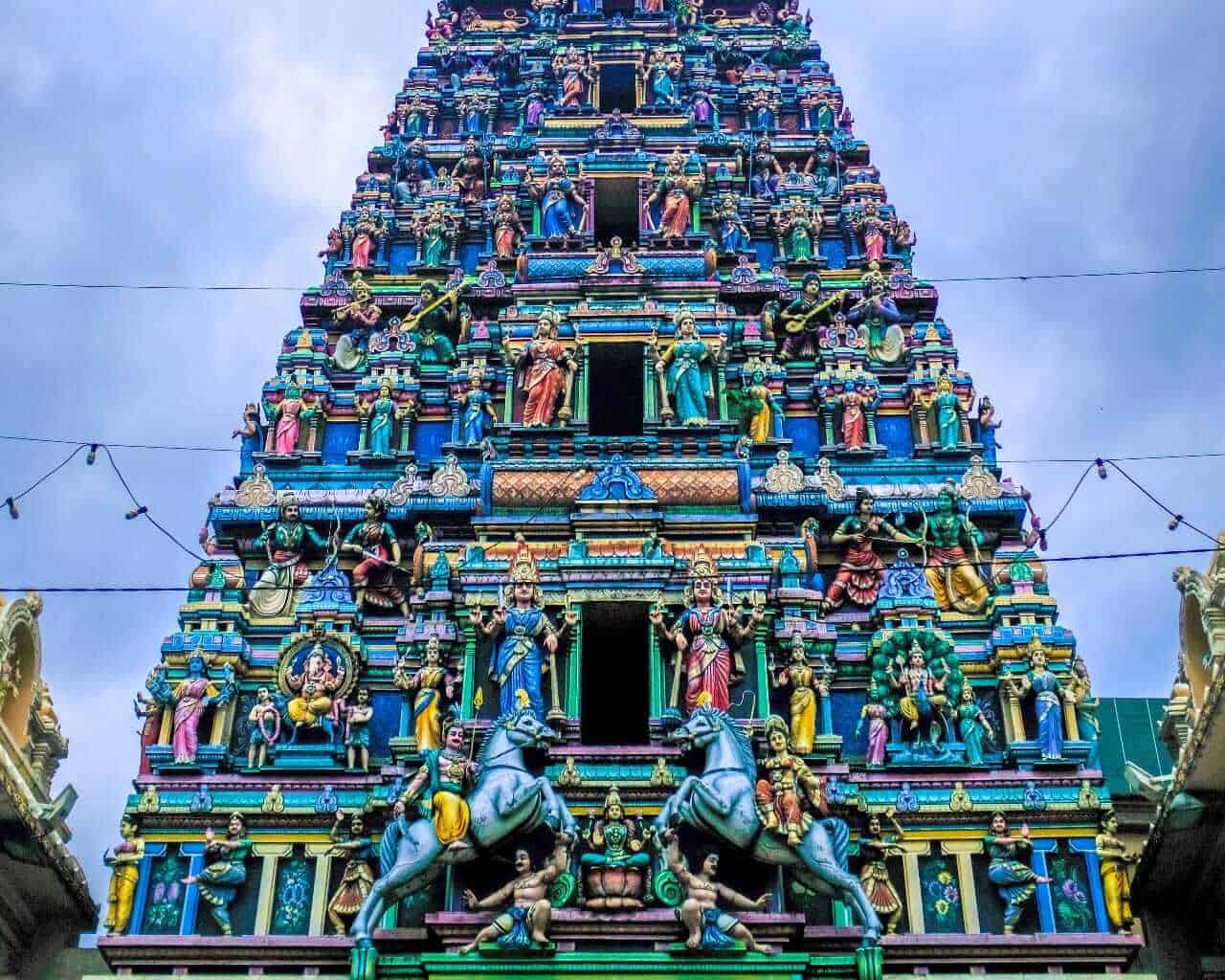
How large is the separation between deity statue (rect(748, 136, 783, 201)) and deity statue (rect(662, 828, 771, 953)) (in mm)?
16026

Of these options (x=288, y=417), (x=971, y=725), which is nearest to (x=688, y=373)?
(x=288, y=417)

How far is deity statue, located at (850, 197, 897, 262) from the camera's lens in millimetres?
31562

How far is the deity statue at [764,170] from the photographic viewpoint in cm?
3353

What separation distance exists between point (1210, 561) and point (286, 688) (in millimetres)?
13112

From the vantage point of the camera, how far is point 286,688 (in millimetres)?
24531

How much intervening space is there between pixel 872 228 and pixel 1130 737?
11.4m

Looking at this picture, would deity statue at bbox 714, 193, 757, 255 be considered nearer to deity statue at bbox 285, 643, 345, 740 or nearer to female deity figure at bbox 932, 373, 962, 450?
female deity figure at bbox 932, 373, 962, 450

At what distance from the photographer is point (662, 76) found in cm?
3544

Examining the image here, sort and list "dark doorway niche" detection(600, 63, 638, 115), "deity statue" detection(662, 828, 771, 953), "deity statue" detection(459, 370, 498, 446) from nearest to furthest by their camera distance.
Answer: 1. "deity statue" detection(662, 828, 771, 953)
2. "deity statue" detection(459, 370, 498, 446)
3. "dark doorway niche" detection(600, 63, 638, 115)

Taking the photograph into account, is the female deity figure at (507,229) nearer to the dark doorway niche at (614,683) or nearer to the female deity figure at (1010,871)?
the dark doorway niche at (614,683)

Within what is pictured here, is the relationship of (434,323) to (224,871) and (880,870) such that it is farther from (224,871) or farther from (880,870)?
(880,870)

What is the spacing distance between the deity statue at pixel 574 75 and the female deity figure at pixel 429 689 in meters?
15.0

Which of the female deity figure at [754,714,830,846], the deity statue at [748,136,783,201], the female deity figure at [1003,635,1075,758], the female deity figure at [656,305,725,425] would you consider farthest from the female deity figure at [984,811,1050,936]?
the deity statue at [748,136,783,201]

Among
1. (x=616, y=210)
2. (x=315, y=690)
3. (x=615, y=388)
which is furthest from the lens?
(x=616, y=210)
